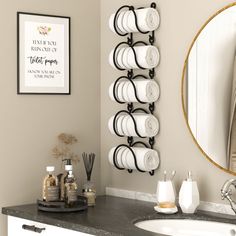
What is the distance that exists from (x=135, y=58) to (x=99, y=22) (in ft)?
1.69

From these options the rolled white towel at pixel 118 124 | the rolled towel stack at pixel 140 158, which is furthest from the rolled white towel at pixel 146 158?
the rolled white towel at pixel 118 124

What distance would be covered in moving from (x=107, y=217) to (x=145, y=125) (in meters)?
0.58

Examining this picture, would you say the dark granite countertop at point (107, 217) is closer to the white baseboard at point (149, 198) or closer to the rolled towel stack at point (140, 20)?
the white baseboard at point (149, 198)

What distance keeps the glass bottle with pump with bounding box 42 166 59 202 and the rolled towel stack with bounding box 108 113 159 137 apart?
0.46m

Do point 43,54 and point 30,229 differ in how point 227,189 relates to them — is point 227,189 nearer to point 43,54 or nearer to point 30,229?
point 30,229

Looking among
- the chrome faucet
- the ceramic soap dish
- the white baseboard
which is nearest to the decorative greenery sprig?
the white baseboard

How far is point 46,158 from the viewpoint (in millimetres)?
3463

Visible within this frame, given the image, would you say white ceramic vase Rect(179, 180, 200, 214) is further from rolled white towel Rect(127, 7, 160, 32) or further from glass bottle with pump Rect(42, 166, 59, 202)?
rolled white towel Rect(127, 7, 160, 32)

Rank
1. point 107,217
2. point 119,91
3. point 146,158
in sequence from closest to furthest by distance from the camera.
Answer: point 107,217 < point 146,158 < point 119,91

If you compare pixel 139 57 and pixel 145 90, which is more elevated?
pixel 139 57

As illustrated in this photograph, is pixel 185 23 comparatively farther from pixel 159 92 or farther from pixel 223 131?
pixel 223 131

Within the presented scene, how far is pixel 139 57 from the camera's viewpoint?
3285 mm

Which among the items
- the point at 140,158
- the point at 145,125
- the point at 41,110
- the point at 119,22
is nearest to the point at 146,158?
the point at 140,158

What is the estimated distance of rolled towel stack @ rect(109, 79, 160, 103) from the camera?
3270mm
